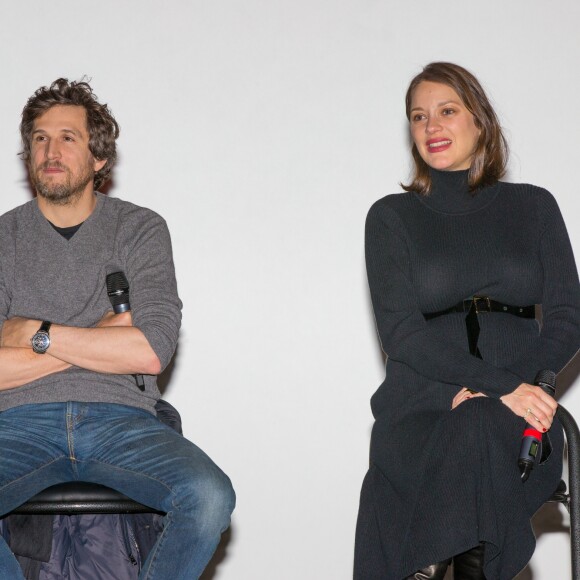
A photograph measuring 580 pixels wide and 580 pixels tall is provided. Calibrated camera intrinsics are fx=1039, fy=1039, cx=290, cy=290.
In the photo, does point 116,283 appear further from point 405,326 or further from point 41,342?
point 405,326

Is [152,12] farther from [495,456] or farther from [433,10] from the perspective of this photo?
[495,456]

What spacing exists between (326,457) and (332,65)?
1.48 meters

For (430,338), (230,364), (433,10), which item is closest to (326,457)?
(230,364)

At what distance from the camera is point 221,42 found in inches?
153

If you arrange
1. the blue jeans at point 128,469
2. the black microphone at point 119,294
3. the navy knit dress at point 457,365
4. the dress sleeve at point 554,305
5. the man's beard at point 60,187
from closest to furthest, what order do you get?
the navy knit dress at point 457,365 < the blue jeans at point 128,469 < the dress sleeve at point 554,305 < the black microphone at point 119,294 < the man's beard at point 60,187

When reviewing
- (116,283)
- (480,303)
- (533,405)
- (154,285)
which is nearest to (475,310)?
(480,303)

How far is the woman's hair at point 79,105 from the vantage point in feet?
10.7

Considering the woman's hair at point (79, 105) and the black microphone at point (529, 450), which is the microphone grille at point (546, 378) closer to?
the black microphone at point (529, 450)

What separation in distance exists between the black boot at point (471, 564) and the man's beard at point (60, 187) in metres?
1.55

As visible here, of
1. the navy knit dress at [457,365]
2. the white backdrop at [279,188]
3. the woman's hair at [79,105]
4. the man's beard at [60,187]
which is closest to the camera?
the navy knit dress at [457,365]

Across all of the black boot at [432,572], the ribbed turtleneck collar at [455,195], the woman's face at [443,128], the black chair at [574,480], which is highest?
the woman's face at [443,128]

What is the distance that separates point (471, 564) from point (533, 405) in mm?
433

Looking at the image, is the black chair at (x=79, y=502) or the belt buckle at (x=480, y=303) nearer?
the black chair at (x=79, y=502)

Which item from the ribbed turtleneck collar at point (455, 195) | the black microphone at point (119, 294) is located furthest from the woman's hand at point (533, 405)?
the black microphone at point (119, 294)
